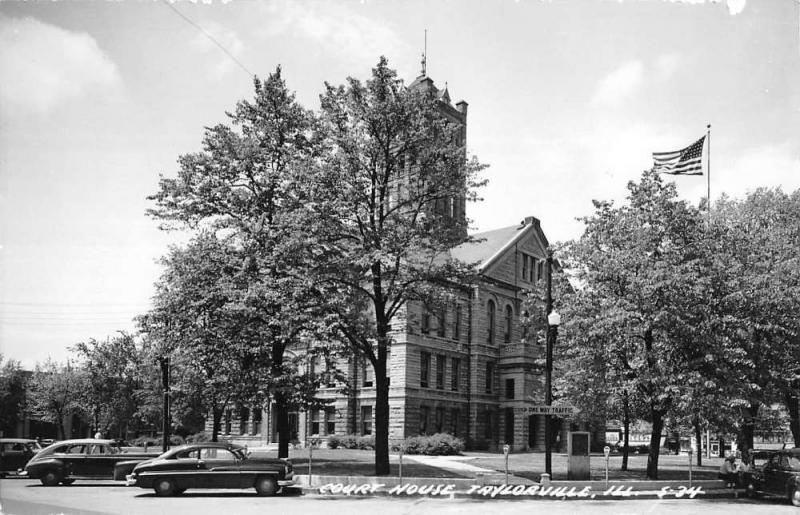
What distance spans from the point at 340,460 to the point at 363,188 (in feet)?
45.4

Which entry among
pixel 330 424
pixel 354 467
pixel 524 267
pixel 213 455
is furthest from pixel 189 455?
pixel 524 267

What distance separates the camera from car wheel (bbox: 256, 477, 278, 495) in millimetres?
21125

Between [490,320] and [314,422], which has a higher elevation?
[490,320]

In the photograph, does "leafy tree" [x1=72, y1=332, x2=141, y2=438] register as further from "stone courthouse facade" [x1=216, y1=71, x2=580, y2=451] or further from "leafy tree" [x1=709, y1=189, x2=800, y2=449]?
"leafy tree" [x1=709, y1=189, x2=800, y2=449]

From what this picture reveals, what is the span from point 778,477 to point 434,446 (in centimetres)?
2019

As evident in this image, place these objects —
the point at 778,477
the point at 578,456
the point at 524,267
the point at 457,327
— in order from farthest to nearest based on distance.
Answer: the point at 524,267
the point at 457,327
the point at 578,456
the point at 778,477

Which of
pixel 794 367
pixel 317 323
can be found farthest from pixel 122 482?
pixel 794 367

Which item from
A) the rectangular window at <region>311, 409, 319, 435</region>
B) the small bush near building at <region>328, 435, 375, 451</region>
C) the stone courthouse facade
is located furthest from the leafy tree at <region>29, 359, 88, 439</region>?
the small bush near building at <region>328, 435, 375, 451</region>

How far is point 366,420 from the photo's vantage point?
1927 inches

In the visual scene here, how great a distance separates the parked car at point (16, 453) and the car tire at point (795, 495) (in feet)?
86.9

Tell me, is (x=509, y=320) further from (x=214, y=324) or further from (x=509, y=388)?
(x=214, y=324)

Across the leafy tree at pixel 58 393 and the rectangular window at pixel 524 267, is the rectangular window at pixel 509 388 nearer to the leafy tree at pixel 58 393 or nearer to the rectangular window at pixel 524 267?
the rectangular window at pixel 524 267

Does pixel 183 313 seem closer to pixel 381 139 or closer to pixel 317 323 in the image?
pixel 317 323

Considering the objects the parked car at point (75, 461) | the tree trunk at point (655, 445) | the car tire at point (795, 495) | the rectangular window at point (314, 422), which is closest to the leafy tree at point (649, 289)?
the tree trunk at point (655, 445)
